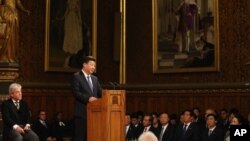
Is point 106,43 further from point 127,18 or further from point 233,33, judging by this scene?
point 233,33

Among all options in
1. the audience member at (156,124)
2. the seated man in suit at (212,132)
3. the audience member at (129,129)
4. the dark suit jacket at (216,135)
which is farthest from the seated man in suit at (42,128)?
the dark suit jacket at (216,135)

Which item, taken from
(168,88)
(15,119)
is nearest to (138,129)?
(168,88)

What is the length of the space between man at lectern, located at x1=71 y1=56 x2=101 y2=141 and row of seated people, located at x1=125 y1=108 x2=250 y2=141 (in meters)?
2.84

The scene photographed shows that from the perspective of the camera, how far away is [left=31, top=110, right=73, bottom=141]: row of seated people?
1216cm

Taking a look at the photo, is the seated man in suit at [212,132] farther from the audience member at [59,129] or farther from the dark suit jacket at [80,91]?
→ the audience member at [59,129]

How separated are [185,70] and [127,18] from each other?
2665 millimetres

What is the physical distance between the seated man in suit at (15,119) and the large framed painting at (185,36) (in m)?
6.65

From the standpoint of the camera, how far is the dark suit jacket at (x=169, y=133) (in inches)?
419

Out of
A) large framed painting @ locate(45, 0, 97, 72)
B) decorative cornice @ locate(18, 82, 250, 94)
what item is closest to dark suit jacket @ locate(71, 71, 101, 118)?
decorative cornice @ locate(18, 82, 250, 94)

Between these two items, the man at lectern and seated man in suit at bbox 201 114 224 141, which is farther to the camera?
seated man in suit at bbox 201 114 224 141

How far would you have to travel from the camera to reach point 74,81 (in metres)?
6.65

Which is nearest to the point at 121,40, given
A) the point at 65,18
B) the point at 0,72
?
the point at 65,18

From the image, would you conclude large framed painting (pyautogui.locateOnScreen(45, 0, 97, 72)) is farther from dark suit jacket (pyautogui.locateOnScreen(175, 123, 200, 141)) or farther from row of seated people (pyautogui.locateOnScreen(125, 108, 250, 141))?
dark suit jacket (pyautogui.locateOnScreen(175, 123, 200, 141))

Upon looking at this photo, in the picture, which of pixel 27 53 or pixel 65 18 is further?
pixel 65 18
